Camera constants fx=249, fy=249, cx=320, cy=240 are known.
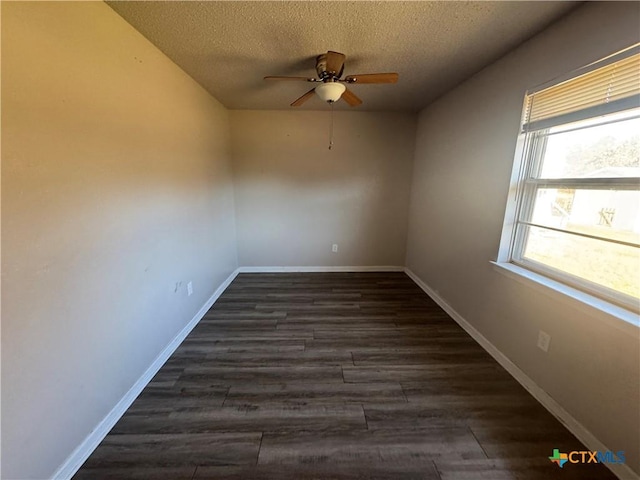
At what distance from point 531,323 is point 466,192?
4.09ft

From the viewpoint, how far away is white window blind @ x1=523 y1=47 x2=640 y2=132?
1.22 m

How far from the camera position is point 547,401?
157 centimetres

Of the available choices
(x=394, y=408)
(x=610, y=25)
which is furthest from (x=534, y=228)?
(x=394, y=408)

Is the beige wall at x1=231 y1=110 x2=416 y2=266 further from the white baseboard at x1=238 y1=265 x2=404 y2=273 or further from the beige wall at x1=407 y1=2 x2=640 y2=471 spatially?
the beige wall at x1=407 y1=2 x2=640 y2=471

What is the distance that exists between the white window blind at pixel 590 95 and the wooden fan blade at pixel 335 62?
4.34 feet

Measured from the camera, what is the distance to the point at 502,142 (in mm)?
1940

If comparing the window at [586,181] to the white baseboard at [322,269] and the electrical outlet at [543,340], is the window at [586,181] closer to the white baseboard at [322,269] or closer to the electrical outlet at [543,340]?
the electrical outlet at [543,340]

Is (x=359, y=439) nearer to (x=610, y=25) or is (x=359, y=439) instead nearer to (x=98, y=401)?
(x=98, y=401)

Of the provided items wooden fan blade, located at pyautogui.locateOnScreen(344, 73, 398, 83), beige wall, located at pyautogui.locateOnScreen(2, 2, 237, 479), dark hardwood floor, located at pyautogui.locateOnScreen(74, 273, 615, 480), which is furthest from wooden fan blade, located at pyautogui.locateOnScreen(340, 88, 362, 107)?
dark hardwood floor, located at pyautogui.locateOnScreen(74, 273, 615, 480)

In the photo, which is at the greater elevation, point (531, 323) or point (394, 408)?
point (531, 323)

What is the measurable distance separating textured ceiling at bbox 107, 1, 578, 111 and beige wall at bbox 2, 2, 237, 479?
297 millimetres

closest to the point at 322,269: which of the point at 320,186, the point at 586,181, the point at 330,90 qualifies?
the point at 320,186

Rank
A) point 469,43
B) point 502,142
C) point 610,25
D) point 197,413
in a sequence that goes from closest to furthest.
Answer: point 610,25
point 197,413
point 469,43
point 502,142

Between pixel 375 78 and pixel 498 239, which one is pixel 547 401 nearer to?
pixel 498 239
